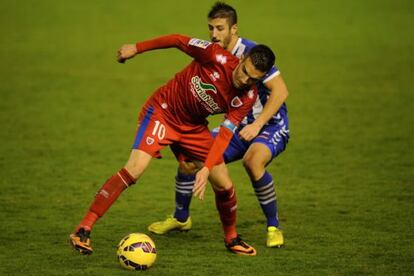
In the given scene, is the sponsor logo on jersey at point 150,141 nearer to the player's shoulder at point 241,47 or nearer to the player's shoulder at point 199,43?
the player's shoulder at point 199,43

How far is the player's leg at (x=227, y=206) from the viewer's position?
7.84m

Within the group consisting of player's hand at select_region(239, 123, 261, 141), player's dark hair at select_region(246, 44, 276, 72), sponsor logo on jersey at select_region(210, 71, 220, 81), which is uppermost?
player's dark hair at select_region(246, 44, 276, 72)

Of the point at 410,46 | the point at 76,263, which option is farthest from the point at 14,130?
the point at 410,46

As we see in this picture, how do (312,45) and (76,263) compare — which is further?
(312,45)

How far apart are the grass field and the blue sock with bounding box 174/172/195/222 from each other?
0.22 metres

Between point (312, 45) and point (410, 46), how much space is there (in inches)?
83.0

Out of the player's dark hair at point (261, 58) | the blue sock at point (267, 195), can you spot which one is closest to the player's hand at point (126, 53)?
the player's dark hair at point (261, 58)

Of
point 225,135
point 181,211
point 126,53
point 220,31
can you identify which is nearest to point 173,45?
point 126,53

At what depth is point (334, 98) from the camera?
15477 mm

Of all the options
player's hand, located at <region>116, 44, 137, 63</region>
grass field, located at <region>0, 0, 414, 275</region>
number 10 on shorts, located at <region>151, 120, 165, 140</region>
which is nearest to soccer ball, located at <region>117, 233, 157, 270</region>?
grass field, located at <region>0, 0, 414, 275</region>

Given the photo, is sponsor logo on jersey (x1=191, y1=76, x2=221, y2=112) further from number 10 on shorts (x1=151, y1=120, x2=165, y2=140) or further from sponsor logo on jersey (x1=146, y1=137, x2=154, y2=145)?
sponsor logo on jersey (x1=146, y1=137, x2=154, y2=145)

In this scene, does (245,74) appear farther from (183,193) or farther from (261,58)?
(183,193)

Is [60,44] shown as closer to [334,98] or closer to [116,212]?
[334,98]

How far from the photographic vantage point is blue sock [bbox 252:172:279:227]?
27.2ft
